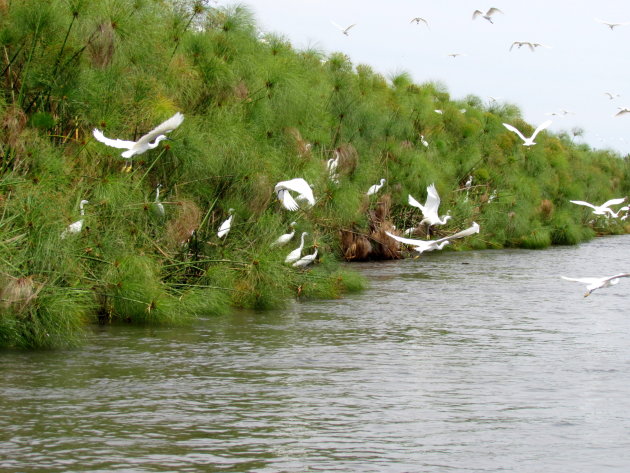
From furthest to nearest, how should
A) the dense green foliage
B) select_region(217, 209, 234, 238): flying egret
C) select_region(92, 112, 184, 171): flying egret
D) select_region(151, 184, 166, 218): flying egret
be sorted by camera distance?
select_region(217, 209, 234, 238): flying egret < select_region(151, 184, 166, 218): flying egret < select_region(92, 112, 184, 171): flying egret < the dense green foliage

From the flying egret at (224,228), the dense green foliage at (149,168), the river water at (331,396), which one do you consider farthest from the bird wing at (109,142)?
the flying egret at (224,228)

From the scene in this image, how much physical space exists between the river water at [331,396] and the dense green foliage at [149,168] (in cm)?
42

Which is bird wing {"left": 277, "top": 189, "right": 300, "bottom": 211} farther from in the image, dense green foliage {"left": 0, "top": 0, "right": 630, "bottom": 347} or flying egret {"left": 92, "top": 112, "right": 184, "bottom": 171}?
flying egret {"left": 92, "top": 112, "right": 184, "bottom": 171}

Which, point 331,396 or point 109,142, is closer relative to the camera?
point 331,396

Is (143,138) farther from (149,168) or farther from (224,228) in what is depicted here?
(224,228)

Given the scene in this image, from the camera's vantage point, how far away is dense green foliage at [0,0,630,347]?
796cm

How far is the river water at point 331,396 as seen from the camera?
5.21 m

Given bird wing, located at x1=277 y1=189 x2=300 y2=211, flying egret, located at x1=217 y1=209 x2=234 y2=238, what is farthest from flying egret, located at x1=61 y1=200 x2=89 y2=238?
bird wing, located at x1=277 y1=189 x2=300 y2=211

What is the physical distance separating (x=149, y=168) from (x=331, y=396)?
3891mm

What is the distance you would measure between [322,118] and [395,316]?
21.5ft

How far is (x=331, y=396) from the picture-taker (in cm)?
664

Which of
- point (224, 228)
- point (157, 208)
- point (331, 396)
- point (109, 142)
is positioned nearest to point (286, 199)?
point (224, 228)

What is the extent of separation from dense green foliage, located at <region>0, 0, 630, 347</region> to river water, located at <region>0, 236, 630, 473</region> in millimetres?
420

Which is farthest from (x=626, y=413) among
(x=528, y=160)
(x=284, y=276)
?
(x=528, y=160)
